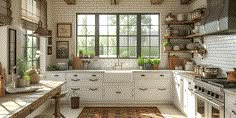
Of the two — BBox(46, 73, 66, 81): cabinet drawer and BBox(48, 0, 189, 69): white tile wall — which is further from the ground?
BBox(48, 0, 189, 69): white tile wall

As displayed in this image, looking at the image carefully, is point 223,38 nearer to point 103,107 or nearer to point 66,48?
point 103,107

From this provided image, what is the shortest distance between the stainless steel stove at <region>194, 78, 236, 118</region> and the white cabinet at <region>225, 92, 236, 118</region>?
118 millimetres

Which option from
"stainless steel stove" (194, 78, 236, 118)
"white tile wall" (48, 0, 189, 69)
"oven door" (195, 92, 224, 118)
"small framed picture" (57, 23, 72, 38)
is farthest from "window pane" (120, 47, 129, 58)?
"oven door" (195, 92, 224, 118)

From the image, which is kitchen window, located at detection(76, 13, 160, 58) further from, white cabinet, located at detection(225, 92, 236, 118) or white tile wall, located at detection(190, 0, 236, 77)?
white cabinet, located at detection(225, 92, 236, 118)

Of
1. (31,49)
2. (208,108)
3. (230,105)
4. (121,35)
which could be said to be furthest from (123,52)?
(230,105)

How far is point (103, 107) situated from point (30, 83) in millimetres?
3211

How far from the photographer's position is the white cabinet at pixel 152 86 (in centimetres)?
841

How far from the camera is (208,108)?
16.5ft

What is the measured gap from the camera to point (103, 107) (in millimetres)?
8156

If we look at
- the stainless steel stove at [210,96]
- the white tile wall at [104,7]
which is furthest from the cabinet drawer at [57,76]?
the stainless steel stove at [210,96]

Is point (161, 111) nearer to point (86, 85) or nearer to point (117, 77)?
point (117, 77)

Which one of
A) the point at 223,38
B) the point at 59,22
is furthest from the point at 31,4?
the point at 223,38

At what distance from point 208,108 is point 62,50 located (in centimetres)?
530

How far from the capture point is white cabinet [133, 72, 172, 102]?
8.41 meters
